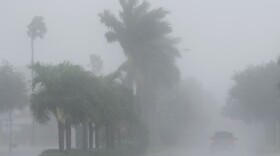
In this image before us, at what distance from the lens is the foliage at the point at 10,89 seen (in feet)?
213

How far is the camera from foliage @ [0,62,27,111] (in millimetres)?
65062

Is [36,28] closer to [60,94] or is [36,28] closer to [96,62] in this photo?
[96,62]

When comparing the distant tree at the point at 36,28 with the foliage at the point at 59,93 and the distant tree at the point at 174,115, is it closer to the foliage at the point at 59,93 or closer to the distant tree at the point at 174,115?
the distant tree at the point at 174,115

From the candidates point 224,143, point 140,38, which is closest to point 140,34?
point 140,38

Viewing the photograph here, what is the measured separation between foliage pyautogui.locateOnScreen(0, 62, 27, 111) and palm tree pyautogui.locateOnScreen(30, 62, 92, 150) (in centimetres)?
3028

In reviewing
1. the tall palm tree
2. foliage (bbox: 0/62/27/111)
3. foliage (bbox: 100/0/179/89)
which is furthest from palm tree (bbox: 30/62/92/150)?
the tall palm tree

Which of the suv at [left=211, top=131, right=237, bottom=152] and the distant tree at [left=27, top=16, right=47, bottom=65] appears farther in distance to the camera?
the distant tree at [left=27, top=16, right=47, bottom=65]

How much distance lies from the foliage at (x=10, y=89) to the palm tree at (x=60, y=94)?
1192 inches

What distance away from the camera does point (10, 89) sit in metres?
65.9

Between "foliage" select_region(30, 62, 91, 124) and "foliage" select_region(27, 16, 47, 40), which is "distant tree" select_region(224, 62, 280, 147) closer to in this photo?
"foliage" select_region(27, 16, 47, 40)

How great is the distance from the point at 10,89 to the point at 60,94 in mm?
32869

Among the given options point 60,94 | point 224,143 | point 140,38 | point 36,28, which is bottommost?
point 224,143

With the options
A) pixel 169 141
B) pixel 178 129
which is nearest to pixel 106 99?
pixel 169 141

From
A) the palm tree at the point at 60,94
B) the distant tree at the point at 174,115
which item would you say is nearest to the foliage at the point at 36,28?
the distant tree at the point at 174,115
